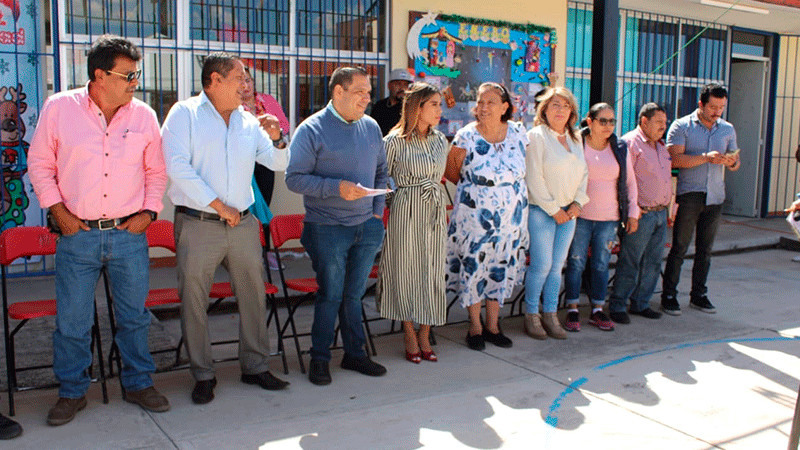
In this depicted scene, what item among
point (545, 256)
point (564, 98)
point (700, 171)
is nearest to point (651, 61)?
point (700, 171)

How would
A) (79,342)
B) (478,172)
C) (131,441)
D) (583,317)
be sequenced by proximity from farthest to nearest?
1. (583,317)
2. (478,172)
3. (79,342)
4. (131,441)

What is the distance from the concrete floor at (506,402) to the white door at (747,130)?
22.9ft

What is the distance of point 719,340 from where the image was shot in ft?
19.5

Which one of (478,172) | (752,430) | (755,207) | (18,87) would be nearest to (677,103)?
(755,207)

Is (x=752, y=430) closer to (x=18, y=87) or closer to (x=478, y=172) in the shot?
(x=478, y=172)

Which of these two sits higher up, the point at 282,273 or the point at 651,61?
the point at 651,61

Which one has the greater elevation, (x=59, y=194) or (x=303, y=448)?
(x=59, y=194)

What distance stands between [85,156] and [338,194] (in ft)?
4.46

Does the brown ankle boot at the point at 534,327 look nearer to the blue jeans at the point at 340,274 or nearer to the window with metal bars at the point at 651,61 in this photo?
the blue jeans at the point at 340,274

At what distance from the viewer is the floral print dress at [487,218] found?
5395mm

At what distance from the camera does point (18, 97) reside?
677 cm

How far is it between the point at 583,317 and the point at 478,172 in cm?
198

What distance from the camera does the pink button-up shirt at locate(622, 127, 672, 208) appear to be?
20.7 feet

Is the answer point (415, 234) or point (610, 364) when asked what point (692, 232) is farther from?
point (415, 234)
